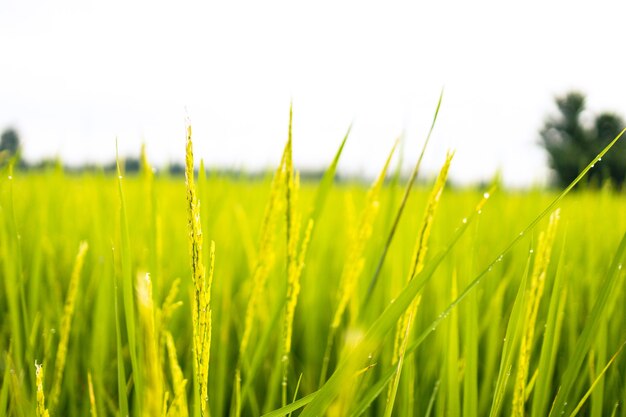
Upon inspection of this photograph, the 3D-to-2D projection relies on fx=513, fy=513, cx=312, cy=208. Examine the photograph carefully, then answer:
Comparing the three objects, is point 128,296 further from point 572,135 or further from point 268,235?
point 572,135

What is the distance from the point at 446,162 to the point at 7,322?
2.60 feet

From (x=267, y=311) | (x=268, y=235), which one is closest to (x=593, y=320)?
(x=268, y=235)

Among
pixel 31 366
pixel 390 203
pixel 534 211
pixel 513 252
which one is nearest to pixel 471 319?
pixel 390 203

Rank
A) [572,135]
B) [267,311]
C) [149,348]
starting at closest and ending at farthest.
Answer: [149,348] < [267,311] < [572,135]

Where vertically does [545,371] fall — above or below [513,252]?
above

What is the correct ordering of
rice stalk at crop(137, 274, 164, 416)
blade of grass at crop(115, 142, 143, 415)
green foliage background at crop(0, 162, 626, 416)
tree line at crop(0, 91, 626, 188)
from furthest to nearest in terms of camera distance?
tree line at crop(0, 91, 626, 188)
green foliage background at crop(0, 162, 626, 416)
blade of grass at crop(115, 142, 143, 415)
rice stalk at crop(137, 274, 164, 416)

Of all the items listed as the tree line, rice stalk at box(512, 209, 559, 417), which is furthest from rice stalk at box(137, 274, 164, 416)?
the tree line

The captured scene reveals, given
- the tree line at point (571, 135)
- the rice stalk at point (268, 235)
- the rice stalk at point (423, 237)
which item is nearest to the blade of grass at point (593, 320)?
the rice stalk at point (423, 237)

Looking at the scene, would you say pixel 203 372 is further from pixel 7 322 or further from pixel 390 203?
pixel 7 322

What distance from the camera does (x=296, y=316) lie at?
102 cm

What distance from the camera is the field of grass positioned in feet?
1.22

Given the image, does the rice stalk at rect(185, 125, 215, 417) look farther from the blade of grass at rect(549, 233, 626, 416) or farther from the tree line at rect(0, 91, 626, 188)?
the tree line at rect(0, 91, 626, 188)

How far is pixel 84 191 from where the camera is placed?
6.18 feet

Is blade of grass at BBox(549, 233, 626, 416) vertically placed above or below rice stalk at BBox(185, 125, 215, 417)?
below
